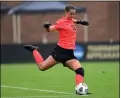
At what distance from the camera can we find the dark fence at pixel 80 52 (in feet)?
99.2

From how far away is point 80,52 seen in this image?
30828 mm

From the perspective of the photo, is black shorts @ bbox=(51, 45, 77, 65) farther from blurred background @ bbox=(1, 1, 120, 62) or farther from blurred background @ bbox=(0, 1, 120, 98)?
blurred background @ bbox=(1, 1, 120, 62)

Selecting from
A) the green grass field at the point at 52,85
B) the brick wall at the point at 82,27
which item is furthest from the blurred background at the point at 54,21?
the green grass field at the point at 52,85

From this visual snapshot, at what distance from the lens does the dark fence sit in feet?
99.2

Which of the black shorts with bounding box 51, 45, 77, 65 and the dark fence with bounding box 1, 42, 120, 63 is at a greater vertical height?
the black shorts with bounding box 51, 45, 77, 65

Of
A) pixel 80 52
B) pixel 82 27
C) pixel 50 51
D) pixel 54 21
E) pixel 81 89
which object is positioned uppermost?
pixel 54 21

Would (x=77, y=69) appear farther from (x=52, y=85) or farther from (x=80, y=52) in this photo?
(x=80, y=52)

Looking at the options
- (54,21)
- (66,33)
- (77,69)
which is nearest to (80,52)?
(54,21)

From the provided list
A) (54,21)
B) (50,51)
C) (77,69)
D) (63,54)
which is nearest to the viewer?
(77,69)

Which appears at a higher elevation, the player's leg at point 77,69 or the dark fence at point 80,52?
the player's leg at point 77,69

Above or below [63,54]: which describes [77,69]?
below

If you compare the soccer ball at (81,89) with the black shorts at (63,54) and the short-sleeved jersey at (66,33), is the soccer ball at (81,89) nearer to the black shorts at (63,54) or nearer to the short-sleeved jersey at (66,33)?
the black shorts at (63,54)

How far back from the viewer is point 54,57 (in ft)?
45.3

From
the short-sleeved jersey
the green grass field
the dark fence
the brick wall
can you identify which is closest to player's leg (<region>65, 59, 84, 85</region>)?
the short-sleeved jersey
